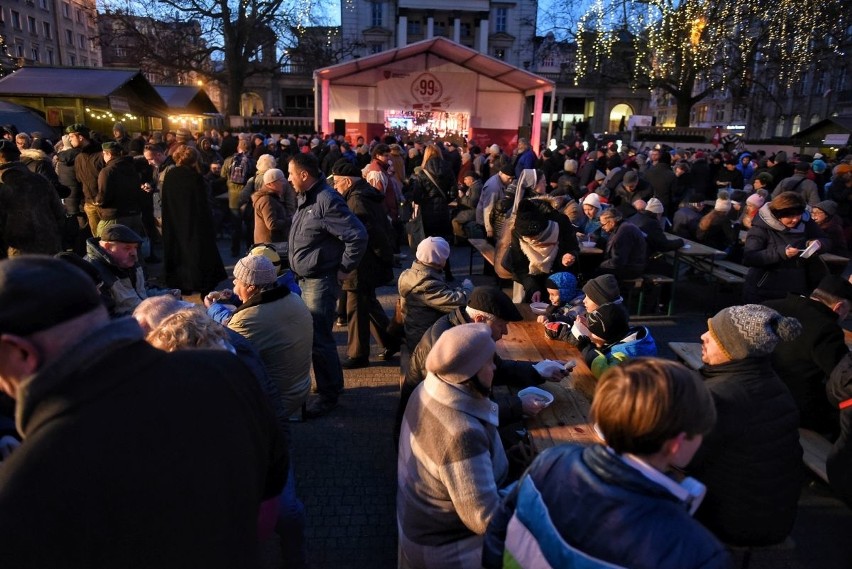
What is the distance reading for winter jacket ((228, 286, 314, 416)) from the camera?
344 cm

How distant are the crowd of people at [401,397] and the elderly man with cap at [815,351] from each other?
0.04 feet

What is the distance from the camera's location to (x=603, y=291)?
4.02m

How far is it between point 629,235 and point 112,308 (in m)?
5.05

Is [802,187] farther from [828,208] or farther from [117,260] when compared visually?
[117,260]

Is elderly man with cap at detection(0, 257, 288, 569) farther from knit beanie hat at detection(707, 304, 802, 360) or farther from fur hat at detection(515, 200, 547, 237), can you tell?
fur hat at detection(515, 200, 547, 237)

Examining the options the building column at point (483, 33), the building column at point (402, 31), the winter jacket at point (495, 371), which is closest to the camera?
the winter jacket at point (495, 371)

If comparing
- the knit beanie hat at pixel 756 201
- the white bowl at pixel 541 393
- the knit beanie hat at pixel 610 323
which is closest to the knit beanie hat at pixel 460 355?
the white bowl at pixel 541 393

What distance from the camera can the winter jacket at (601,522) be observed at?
132 centimetres

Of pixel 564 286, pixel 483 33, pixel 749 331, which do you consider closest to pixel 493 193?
pixel 564 286

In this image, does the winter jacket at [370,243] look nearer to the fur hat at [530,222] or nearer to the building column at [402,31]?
the fur hat at [530,222]

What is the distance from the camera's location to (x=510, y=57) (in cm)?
5956

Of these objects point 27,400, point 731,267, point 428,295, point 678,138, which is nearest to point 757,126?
point 678,138

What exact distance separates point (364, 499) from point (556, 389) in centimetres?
139

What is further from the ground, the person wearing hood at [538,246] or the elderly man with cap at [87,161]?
the elderly man with cap at [87,161]
